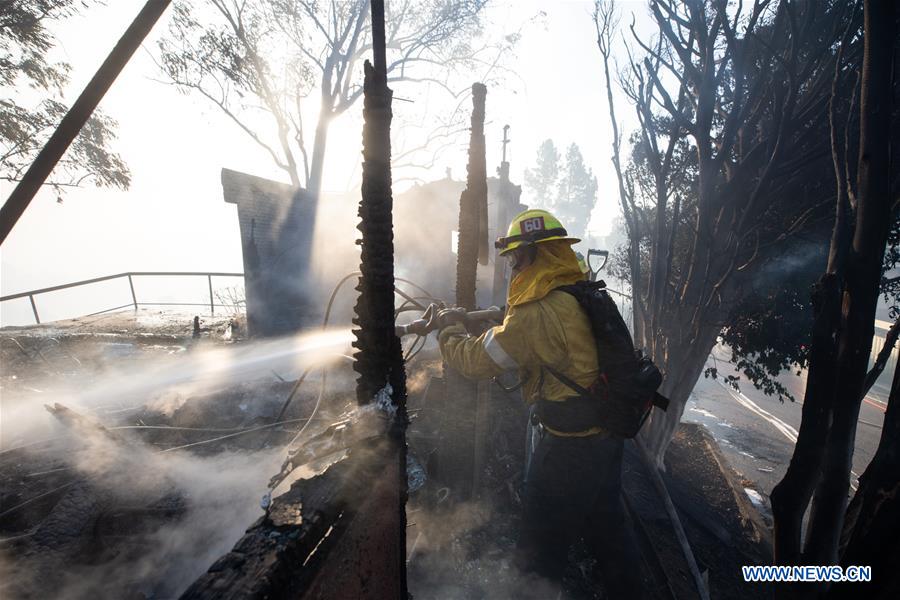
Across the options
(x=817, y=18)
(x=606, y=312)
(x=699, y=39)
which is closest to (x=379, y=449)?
(x=606, y=312)

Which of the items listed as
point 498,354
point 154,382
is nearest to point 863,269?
point 498,354

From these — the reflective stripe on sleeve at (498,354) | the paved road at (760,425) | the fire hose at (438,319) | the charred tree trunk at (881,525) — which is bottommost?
the paved road at (760,425)

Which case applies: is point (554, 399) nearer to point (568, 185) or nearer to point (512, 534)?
point (512, 534)

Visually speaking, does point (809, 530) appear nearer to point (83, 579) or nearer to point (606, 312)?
point (606, 312)

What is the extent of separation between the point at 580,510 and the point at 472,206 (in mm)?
4628

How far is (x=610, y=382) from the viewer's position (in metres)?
2.51

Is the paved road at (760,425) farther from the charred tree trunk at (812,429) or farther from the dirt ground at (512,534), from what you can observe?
the charred tree trunk at (812,429)

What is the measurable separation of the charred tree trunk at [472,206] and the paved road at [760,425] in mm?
8799

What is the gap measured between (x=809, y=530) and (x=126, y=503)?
5587 millimetres

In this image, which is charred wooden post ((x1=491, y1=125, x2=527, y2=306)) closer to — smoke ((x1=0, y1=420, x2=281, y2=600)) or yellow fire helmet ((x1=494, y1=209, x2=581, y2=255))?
yellow fire helmet ((x1=494, y1=209, x2=581, y2=255))

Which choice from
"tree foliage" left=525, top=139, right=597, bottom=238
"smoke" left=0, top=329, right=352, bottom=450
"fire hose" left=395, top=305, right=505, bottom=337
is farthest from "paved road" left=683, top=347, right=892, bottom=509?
"tree foliage" left=525, top=139, right=597, bottom=238

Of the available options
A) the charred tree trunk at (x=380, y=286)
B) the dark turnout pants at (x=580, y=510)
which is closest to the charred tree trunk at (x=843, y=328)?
the dark turnout pants at (x=580, y=510)

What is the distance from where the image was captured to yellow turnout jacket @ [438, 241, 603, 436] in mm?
2480

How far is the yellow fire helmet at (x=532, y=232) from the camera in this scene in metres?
2.70
